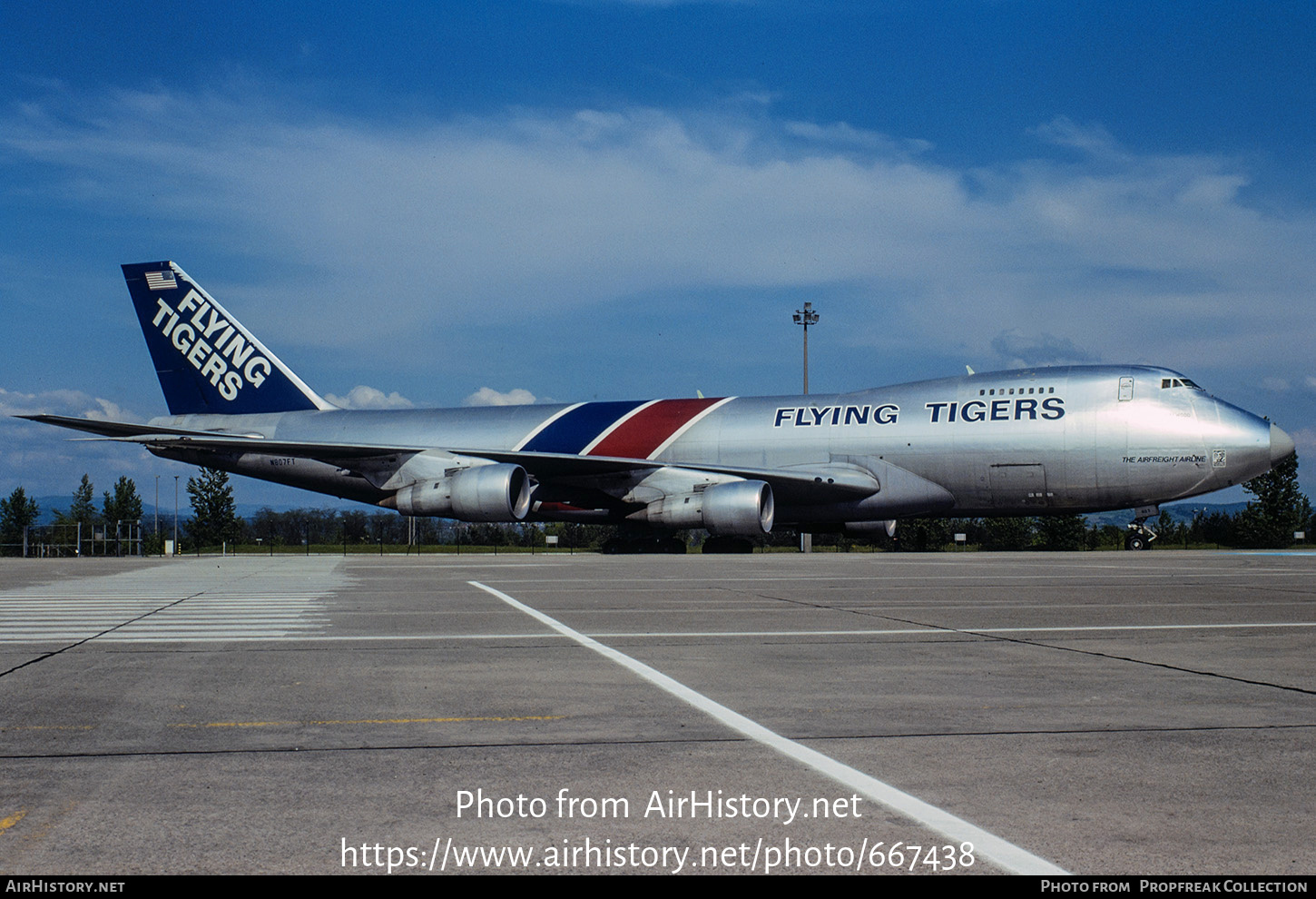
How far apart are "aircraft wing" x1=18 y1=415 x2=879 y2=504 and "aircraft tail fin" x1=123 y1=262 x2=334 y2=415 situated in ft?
14.7

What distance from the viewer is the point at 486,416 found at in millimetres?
36781

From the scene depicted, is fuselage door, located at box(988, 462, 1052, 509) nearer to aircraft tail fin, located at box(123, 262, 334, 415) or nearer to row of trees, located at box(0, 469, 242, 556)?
aircraft tail fin, located at box(123, 262, 334, 415)

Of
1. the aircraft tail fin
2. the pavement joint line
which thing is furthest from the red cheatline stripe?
the pavement joint line

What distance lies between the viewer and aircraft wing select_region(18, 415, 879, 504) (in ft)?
99.2

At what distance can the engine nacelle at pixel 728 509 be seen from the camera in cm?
2823

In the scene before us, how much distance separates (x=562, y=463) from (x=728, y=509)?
17.2ft

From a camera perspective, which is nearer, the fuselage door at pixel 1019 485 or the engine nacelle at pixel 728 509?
the engine nacelle at pixel 728 509

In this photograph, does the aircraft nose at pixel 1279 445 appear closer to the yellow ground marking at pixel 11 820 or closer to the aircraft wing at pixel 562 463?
the aircraft wing at pixel 562 463

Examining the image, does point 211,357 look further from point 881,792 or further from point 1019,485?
point 881,792

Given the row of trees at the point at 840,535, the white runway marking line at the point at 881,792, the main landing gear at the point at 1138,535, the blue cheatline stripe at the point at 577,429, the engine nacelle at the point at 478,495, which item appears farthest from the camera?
the row of trees at the point at 840,535

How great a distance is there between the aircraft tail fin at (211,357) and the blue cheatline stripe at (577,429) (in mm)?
9536

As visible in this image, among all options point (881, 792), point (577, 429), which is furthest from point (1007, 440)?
point (881, 792)

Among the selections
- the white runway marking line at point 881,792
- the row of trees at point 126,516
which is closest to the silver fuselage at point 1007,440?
the white runway marking line at point 881,792
